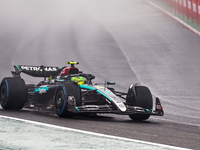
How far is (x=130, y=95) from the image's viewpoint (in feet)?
30.4

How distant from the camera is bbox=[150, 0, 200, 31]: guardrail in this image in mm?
32966

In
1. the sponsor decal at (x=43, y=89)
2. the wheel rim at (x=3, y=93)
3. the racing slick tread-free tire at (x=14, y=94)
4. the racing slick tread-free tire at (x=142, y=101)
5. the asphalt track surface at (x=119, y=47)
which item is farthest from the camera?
the asphalt track surface at (x=119, y=47)

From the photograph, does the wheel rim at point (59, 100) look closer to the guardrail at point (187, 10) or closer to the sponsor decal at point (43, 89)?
the sponsor decal at point (43, 89)

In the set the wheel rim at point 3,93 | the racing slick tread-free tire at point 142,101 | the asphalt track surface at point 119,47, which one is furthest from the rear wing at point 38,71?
the racing slick tread-free tire at point 142,101

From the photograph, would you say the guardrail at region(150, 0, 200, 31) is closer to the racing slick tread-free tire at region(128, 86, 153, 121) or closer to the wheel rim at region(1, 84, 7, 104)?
the wheel rim at region(1, 84, 7, 104)

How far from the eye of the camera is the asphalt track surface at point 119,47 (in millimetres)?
17056

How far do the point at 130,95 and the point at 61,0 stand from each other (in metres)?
49.5

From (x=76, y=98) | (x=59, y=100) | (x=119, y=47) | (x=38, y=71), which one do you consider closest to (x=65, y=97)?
(x=76, y=98)

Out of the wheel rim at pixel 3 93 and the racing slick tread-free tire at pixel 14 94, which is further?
the wheel rim at pixel 3 93

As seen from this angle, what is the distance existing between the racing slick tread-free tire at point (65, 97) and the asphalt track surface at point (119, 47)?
1.38 m

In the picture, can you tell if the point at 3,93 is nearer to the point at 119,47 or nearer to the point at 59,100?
the point at 59,100

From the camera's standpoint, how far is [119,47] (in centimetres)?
3016

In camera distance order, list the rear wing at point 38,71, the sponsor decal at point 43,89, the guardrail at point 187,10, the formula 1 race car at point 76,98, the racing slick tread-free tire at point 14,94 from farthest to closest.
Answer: the guardrail at point 187,10
the rear wing at point 38,71
the racing slick tread-free tire at point 14,94
the sponsor decal at point 43,89
the formula 1 race car at point 76,98

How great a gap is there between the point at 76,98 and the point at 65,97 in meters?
0.26
